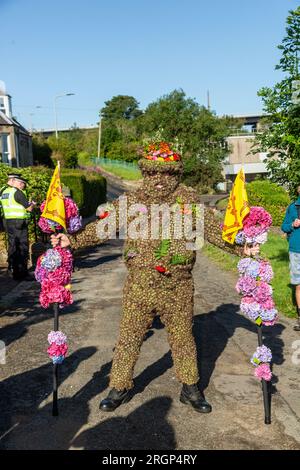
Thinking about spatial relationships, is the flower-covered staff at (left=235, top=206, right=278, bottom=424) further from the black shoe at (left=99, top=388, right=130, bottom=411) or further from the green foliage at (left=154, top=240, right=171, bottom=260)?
the black shoe at (left=99, top=388, right=130, bottom=411)

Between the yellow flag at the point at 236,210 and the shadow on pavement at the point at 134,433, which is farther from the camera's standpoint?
the yellow flag at the point at 236,210

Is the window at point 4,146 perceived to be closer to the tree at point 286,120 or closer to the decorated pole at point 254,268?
the tree at point 286,120

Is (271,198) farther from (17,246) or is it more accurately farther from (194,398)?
(194,398)

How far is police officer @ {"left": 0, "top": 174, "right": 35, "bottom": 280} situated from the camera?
9.04 m

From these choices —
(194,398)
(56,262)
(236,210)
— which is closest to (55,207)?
(56,262)

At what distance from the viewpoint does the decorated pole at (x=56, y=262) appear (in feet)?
13.7

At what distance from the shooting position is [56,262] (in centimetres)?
427

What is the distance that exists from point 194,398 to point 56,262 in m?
1.60

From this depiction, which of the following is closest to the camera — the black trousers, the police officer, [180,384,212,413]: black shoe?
[180,384,212,413]: black shoe

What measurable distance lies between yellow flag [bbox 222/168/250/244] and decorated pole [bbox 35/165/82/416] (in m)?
1.26

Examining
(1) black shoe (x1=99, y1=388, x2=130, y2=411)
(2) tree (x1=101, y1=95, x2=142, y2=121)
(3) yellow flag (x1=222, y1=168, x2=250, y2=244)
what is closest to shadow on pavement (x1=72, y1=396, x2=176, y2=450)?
(1) black shoe (x1=99, y1=388, x2=130, y2=411)

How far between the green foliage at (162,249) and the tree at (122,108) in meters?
98.0

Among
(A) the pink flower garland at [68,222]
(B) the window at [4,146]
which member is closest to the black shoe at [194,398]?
(A) the pink flower garland at [68,222]
